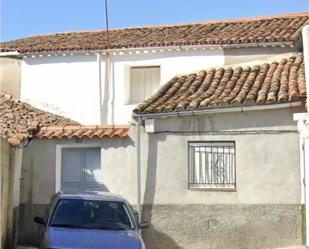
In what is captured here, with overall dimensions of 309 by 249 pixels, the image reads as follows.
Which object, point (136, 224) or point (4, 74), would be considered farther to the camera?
point (4, 74)

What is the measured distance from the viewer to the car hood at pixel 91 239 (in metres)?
9.24

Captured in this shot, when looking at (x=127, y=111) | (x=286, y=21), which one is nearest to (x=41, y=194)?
(x=127, y=111)

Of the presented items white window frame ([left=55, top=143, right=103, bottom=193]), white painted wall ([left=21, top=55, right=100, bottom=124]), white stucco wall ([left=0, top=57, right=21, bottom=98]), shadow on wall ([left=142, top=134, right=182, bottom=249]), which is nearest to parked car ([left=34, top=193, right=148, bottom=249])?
shadow on wall ([left=142, top=134, right=182, bottom=249])

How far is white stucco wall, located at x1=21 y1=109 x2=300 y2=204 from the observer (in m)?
13.2

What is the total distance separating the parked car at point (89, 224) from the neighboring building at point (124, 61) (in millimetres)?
6456

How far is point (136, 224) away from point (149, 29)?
10925 mm

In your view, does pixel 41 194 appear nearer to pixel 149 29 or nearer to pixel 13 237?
pixel 13 237

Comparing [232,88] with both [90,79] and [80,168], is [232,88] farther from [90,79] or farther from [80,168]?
[90,79]

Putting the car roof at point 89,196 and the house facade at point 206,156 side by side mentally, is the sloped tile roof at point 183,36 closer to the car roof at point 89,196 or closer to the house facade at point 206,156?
the house facade at point 206,156

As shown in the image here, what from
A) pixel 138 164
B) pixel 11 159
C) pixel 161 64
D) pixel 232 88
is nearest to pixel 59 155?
pixel 11 159

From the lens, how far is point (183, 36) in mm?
17984

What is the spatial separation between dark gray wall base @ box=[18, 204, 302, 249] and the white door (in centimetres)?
189

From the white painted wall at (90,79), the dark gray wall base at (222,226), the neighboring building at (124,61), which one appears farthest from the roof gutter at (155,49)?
the dark gray wall base at (222,226)

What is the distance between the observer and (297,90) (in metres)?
13.3
